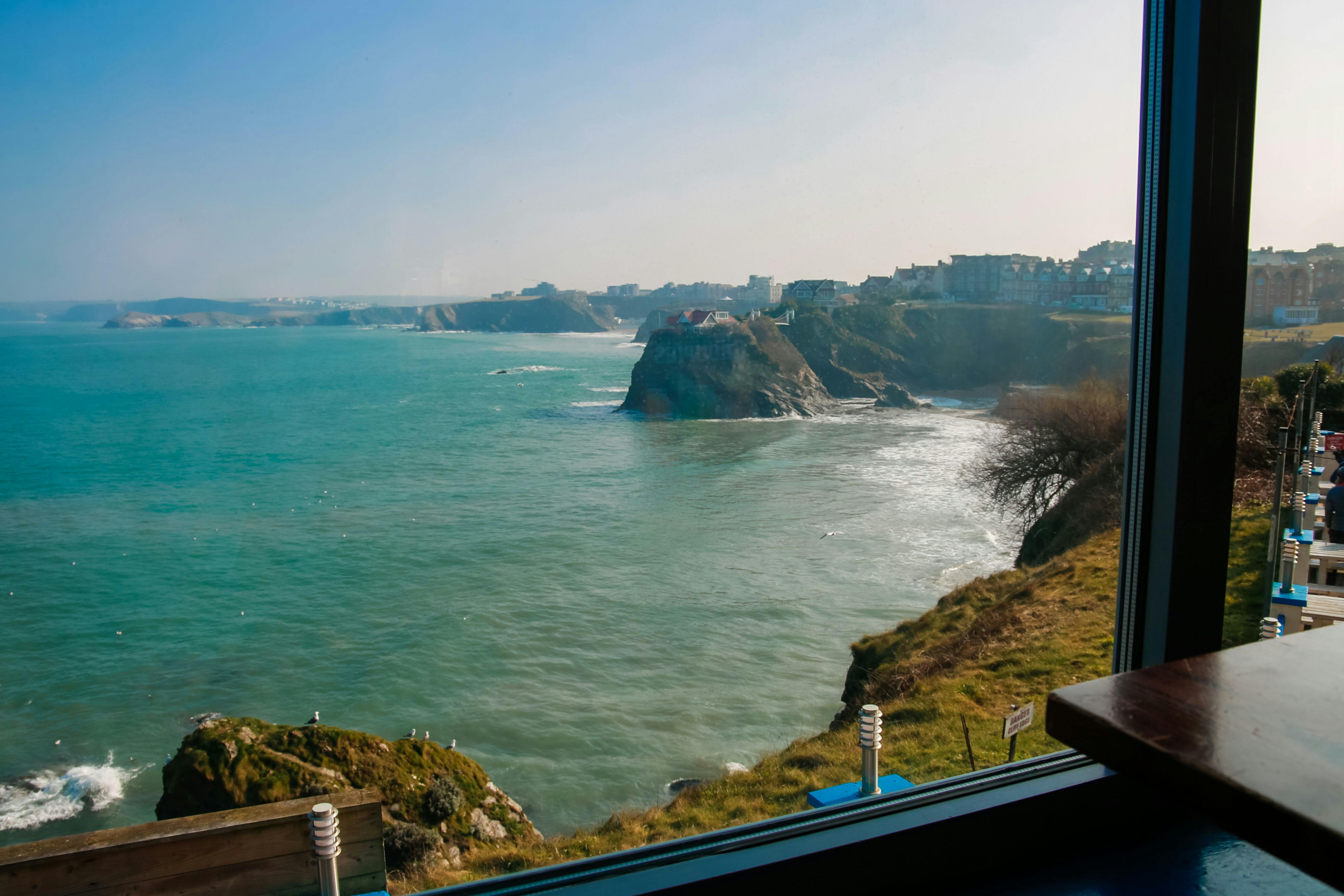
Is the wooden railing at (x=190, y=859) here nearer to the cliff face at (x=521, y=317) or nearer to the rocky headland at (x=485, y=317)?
the rocky headland at (x=485, y=317)

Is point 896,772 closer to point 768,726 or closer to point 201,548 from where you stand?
point 768,726

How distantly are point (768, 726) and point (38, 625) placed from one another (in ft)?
25.2

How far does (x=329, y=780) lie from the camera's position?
3150 mm

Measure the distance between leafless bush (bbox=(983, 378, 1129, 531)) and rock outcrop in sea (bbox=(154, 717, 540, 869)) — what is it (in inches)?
223

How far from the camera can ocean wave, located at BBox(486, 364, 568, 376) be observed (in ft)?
111

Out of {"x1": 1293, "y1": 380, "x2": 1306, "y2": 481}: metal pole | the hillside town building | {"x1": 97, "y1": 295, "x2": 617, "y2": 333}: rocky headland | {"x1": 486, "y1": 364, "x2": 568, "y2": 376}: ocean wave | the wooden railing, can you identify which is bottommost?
the wooden railing

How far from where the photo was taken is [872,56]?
265 centimetres

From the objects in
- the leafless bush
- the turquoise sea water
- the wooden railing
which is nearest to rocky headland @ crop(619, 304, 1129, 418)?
the turquoise sea water

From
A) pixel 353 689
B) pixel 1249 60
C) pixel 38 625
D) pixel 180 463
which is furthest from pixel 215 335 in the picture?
pixel 1249 60

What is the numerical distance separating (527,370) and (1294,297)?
113ft

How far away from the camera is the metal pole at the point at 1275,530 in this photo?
1.90 meters

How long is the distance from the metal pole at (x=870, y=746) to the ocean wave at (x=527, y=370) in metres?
33.1

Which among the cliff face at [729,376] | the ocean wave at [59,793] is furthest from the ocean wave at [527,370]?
the ocean wave at [59,793]

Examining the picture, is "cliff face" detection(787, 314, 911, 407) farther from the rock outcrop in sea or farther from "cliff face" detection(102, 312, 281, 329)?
the rock outcrop in sea
